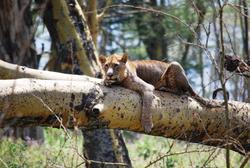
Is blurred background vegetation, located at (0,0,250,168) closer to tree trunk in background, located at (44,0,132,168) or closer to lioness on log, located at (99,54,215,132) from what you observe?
tree trunk in background, located at (44,0,132,168)

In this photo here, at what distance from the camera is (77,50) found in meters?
9.27

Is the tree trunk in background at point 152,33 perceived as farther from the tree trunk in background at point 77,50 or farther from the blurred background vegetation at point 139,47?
the tree trunk in background at point 77,50

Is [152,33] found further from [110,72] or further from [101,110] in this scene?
[101,110]

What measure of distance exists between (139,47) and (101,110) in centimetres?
2204

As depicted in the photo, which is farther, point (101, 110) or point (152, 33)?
point (152, 33)

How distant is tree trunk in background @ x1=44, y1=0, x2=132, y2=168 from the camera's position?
8664mm

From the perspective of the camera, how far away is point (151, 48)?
25.5m

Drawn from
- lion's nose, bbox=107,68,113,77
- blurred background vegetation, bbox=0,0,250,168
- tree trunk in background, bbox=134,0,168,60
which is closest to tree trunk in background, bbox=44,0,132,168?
blurred background vegetation, bbox=0,0,250,168

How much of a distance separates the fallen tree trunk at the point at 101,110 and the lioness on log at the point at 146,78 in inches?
3.7

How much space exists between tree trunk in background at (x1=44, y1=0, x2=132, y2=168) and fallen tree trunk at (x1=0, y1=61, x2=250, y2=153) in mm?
2642

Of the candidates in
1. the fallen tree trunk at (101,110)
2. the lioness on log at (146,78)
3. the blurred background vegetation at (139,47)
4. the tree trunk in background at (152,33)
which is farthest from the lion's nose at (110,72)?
the tree trunk in background at (152,33)

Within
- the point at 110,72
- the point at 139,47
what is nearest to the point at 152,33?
the point at 139,47

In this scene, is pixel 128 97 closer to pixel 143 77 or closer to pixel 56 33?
pixel 143 77

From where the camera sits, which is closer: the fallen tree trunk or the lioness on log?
the fallen tree trunk
